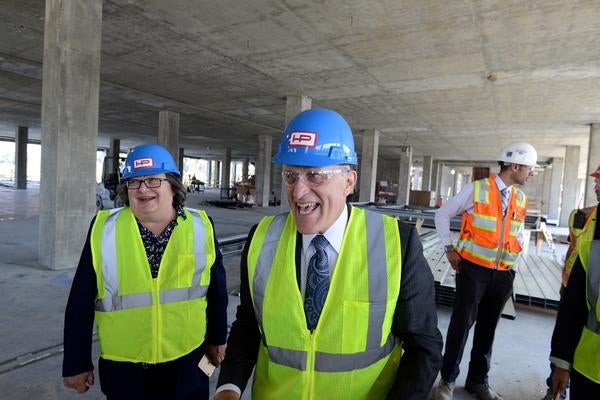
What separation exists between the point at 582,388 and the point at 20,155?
32535 millimetres

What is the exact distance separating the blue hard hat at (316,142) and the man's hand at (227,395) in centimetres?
87

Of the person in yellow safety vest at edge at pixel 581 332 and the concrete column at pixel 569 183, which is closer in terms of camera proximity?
the person in yellow safety vest at edge at pixel 581 332

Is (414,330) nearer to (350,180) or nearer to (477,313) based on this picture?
(350,180)

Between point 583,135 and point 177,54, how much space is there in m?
18.4

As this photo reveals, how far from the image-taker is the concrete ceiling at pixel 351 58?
658cm

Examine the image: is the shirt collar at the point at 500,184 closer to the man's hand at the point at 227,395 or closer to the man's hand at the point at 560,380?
the man's hand at the point at 560,380

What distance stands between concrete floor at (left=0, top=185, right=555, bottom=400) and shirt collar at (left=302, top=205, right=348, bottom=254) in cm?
234

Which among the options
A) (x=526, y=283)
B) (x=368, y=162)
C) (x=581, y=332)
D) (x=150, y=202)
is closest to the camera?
(x=581, y=332)

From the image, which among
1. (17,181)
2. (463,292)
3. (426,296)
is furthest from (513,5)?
(17,181)

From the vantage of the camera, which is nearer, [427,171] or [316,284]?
[316,284]

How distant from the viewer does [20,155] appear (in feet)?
85.4

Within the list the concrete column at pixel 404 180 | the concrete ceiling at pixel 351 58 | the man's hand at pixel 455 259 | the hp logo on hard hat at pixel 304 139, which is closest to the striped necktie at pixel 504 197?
the man's hand at pixel 455 259

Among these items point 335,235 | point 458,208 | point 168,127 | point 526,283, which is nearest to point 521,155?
point 458,208

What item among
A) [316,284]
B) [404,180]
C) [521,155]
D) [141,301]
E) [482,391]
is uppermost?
[404,180]
